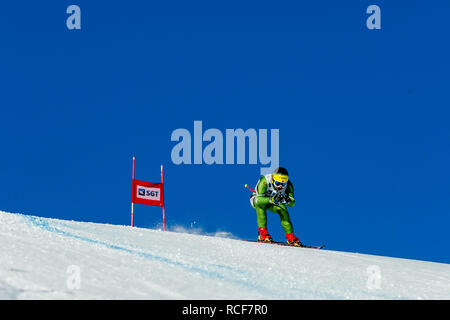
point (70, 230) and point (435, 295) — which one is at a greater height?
point (70, 230)

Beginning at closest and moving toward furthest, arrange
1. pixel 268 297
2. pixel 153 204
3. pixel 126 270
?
pixel 268 297 < pixel 126 270 < pixel 153 204

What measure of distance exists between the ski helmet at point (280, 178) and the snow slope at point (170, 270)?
2.05 m

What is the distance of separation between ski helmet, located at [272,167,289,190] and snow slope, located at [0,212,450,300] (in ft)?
6.72

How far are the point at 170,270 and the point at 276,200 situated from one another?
16.9 feet

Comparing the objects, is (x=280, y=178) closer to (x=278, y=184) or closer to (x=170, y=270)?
(x=278, y=184)

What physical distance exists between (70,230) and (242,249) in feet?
7.36

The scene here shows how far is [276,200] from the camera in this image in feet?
32.6

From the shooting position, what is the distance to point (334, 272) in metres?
6.24

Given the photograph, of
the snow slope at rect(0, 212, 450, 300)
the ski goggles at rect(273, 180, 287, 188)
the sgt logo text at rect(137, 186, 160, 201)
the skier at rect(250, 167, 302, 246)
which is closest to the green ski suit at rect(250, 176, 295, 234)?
the skier at rect(250, 167, 302, 246)

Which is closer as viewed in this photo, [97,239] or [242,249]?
[97,239]

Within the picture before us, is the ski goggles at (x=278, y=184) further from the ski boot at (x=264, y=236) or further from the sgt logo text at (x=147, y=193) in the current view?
the sgt logo text at (x=147, y=193)
